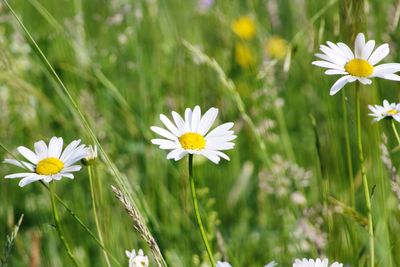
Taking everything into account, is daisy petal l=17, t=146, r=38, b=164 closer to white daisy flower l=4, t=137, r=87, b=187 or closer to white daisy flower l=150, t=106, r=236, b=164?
white daisy flower l=4, t=137, r=87, b=187

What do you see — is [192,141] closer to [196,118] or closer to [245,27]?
[196,118]

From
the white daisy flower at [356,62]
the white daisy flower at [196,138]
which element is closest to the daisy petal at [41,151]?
the white daisy flower at [196,138]

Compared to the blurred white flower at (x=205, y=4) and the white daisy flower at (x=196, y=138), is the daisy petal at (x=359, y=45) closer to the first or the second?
the white daisy flower at (x=196, y=138)

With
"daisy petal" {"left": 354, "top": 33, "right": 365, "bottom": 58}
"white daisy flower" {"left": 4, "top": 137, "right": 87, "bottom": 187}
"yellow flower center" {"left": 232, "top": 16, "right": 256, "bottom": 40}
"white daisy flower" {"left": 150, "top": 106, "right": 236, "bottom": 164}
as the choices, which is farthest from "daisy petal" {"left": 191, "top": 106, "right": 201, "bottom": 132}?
"yellow flower center" {"left": 232, "top": 16, "right": 256, "bottom": 40}

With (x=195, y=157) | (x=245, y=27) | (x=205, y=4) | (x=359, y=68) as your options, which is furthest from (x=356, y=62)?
(x=245, y=27)

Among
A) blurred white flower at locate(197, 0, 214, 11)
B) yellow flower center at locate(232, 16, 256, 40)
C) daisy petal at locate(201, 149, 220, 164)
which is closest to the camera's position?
daisy petal at locate(201, 149, 220, 164)

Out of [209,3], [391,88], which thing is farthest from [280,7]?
[391,88]
